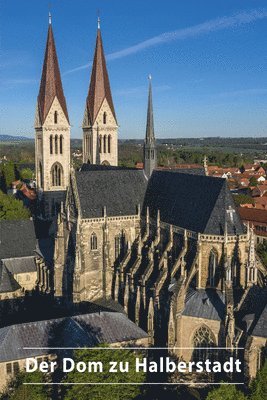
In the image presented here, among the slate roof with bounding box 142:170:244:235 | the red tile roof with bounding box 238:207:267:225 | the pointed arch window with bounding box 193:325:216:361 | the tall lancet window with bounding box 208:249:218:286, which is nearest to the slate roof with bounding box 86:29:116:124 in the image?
the slate roof with bounding box 142:170:244:235

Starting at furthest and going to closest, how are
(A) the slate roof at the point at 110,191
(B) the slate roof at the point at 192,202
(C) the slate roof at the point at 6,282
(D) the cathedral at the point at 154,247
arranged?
(C) the slate roof at the point at 6,282 < (A) the slate roof at the point at 110,191 < (B) the slate roof at the point at 192,202 < (D) the cathedral at the point at 154,247

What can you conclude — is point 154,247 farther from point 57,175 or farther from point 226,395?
point 57,175

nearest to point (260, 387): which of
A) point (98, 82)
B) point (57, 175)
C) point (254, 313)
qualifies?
point (254, 313)

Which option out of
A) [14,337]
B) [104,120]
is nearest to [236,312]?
[14,337]

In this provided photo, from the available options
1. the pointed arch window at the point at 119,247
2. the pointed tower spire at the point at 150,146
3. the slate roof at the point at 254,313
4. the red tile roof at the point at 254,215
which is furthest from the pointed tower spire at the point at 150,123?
the red tile roof at the point at 254,215

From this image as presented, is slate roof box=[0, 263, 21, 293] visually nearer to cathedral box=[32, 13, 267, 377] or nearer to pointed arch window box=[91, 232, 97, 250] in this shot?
cathedral box=[32, 13, 267, 377]

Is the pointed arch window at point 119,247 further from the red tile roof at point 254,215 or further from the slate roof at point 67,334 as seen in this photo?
the red tile roof at point 254,215
